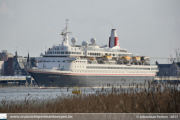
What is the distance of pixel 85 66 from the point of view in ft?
268

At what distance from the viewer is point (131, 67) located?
306 feet

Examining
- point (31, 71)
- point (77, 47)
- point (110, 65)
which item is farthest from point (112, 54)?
point (31, 71)

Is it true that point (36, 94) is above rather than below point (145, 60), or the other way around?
below

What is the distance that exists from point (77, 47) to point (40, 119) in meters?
63.4

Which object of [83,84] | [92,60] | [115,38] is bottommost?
[83,84]

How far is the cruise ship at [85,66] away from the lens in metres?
77.2

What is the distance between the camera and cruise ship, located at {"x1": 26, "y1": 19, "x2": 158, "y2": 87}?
3039 inches

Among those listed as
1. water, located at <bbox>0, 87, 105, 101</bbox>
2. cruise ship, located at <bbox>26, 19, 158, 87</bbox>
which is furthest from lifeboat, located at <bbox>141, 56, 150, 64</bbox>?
water, located at <bbox>0, 87, 105, 101</bbox>

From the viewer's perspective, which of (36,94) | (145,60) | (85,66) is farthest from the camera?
(145,60)

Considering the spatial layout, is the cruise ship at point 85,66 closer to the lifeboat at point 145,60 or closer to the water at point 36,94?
the lifeboat at point 145,60

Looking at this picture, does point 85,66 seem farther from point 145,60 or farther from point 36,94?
point 36,94

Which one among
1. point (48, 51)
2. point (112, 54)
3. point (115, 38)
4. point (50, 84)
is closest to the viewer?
point (50, 84)

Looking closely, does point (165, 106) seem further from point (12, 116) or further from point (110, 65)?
point (110, 65)

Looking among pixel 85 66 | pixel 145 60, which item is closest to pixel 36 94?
pixel 85 66
